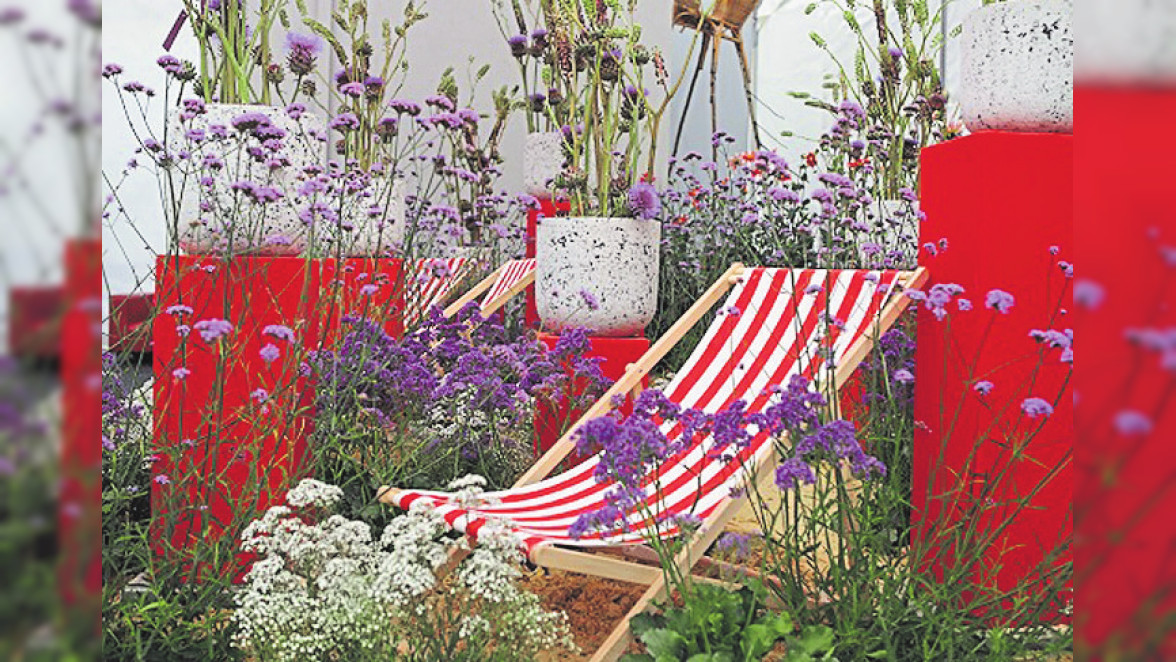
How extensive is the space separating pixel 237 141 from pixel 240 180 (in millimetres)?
94

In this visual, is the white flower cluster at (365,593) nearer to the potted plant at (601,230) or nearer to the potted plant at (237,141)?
the potted plant at (237,141)

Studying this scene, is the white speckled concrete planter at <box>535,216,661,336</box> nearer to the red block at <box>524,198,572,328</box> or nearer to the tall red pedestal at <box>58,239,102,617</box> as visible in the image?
the red block at <box>524,198,572,328</box>

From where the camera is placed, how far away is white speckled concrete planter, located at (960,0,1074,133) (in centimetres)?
255

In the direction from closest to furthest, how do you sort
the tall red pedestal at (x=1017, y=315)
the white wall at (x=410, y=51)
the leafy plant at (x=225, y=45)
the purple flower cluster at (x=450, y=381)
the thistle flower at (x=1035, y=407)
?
the thistle flower at (x=1035, y=407)
the tall red pedestal at (x=1017, y=315)
the purple flower cluster at (x=450, y=381)
the leafy plant at (x=225, y=45)
the white wall at (x=410, y=51)

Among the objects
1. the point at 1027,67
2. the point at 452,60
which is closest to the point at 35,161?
the point at 1027,67

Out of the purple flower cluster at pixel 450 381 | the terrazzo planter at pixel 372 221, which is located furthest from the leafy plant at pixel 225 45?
the purple flower cluster at pixel 450 381

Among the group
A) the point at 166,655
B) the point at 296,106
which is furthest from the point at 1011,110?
the point at 166,655

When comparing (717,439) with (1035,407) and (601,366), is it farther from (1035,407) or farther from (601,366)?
(601,366)

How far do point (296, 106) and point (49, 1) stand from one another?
2638 mm

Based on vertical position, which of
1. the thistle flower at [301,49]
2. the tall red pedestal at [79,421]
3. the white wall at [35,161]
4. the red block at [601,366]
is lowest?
the red block at [601,366]

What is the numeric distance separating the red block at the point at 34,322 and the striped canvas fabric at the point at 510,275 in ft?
15.3

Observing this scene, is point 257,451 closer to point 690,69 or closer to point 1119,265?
point 1119,265

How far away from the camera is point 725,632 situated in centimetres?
204

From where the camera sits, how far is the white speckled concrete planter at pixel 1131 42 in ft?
0.83
